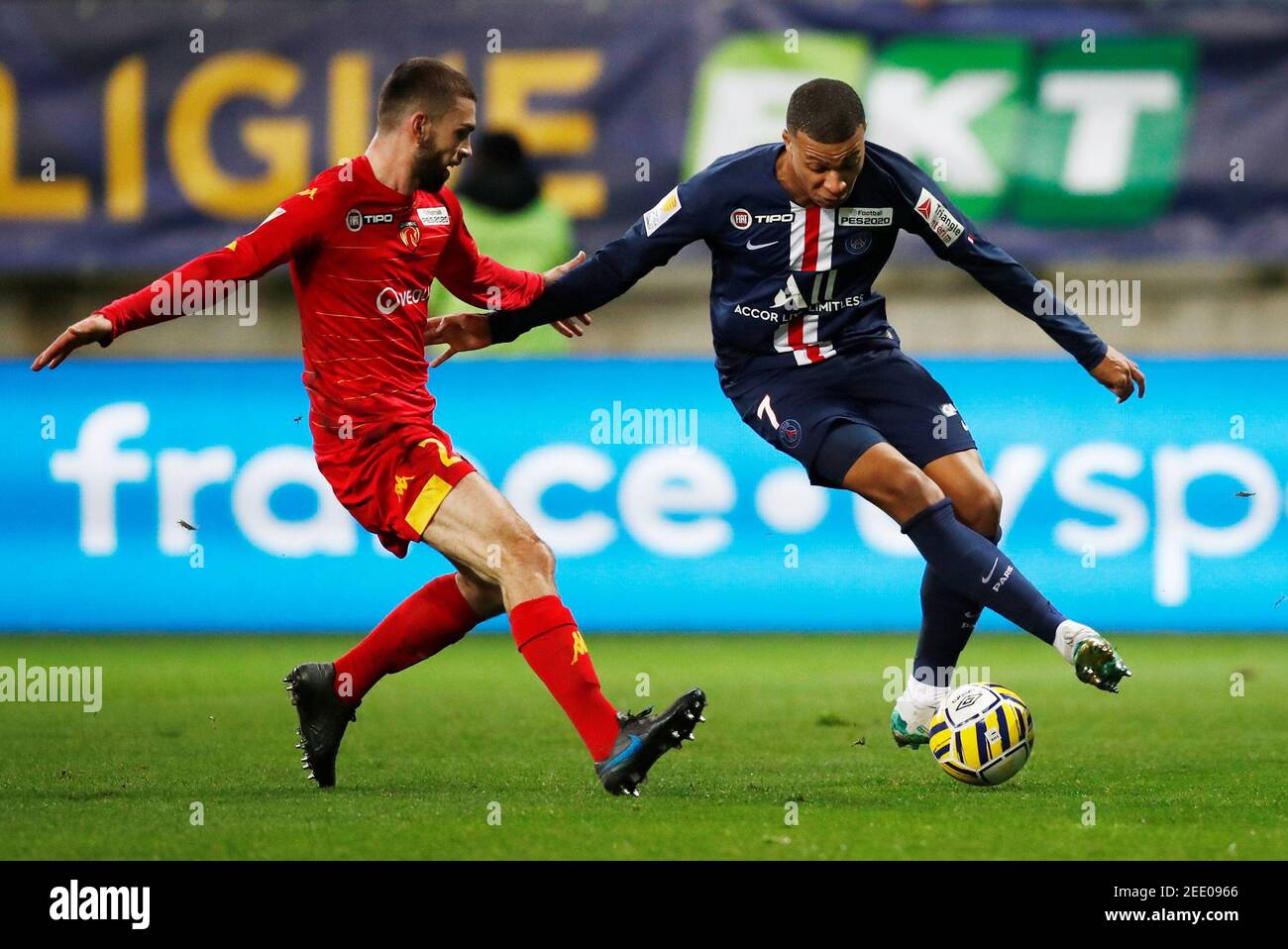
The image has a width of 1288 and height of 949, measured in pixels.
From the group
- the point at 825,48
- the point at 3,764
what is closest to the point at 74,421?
the point at 3,764

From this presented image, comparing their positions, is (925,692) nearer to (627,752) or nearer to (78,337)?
(627,752)

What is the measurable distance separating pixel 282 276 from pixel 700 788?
800 centimetres

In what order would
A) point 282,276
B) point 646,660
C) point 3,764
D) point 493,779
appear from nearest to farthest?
point 493,779, point 3,764, point 646,660, point 282,276

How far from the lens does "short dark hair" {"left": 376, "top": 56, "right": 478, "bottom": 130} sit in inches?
205

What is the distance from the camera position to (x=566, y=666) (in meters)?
4.98

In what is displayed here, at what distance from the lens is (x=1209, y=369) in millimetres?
→ 9602

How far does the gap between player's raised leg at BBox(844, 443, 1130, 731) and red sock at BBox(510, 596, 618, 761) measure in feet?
3.18

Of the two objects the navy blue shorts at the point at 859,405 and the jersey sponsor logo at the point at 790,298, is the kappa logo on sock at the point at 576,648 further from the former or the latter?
the jersey sponsor logo at the point at 790,298

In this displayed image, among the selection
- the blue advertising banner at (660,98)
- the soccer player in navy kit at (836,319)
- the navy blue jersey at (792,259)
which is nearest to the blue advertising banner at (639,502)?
the blue advertising banner at (660,98)

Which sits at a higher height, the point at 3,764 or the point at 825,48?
the point at 825,48

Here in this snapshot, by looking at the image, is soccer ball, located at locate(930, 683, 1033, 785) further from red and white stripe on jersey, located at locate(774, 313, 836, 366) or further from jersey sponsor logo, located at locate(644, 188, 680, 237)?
jersey sponsor logo, located at locate(644, 188, 680, 237)

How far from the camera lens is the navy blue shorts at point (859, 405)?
219 inches

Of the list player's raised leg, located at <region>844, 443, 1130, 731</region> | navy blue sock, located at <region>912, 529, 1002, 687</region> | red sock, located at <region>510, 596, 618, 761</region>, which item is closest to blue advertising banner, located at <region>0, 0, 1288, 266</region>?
navy blue sock, located at <region>912, 529, 1002, 687</region>

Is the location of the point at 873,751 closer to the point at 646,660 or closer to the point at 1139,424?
the point at 646,660
